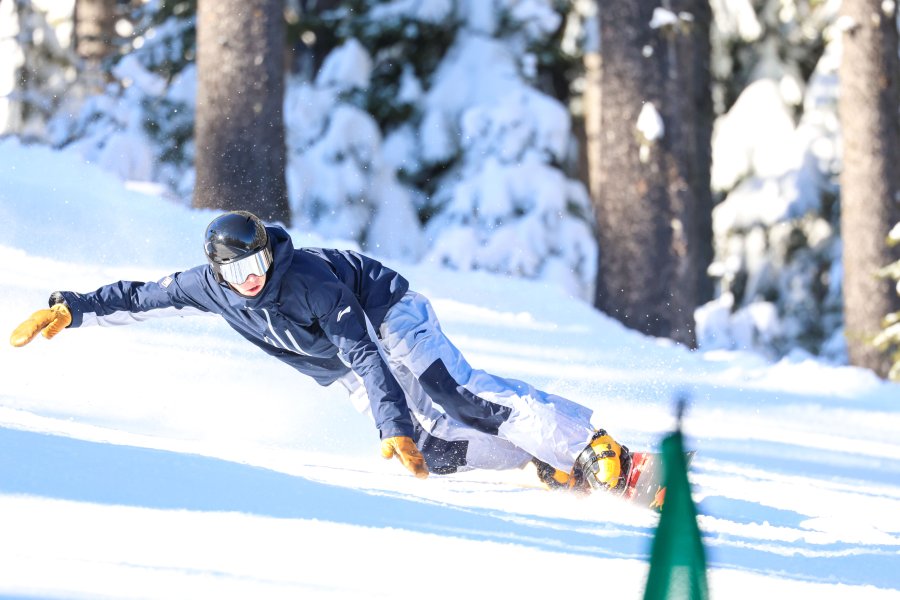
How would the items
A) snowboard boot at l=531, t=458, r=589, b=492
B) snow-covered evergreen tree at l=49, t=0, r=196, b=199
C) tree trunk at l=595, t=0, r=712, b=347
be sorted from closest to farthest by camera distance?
snowboard boot at l=531, t=458, r=589, b=492 → tree trunk at l=595, t=0, r=712, b=347 → snow-covered evergreen tree at l=49, t=0, r=196, b=199

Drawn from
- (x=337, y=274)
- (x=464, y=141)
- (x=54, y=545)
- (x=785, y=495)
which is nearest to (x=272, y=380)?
(x=337, y=274)

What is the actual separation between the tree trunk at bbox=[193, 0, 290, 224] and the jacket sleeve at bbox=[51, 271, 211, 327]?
17.3 ft

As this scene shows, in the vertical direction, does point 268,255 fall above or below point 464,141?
below

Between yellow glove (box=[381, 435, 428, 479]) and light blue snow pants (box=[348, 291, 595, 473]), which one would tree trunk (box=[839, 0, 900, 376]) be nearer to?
light blue snow pants (box=[348, 291, 595, 473])

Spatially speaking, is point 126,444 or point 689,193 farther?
point 689,193

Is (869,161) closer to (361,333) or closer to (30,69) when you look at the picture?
(361,333)

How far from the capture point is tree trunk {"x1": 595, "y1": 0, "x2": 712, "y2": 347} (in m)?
11.5

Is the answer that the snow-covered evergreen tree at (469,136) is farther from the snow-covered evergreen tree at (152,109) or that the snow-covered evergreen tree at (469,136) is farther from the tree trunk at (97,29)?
the tree trunk at (97,29)

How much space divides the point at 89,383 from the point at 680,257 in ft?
20.0

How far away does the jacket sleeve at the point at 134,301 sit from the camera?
18.0ft

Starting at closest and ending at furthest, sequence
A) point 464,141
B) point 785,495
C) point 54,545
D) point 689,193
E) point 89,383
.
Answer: point 54,545 < point 785,495 < point 89,383 < point 689,193 < point 464,141

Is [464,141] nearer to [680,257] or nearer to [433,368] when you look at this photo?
[680,257]

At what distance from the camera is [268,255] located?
17.0ft

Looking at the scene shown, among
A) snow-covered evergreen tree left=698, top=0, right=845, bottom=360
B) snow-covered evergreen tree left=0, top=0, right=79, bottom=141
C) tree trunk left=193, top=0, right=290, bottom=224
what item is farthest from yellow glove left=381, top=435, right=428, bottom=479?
snow-covered evergreen tree left=0, top=0, right=79, bottom=141
